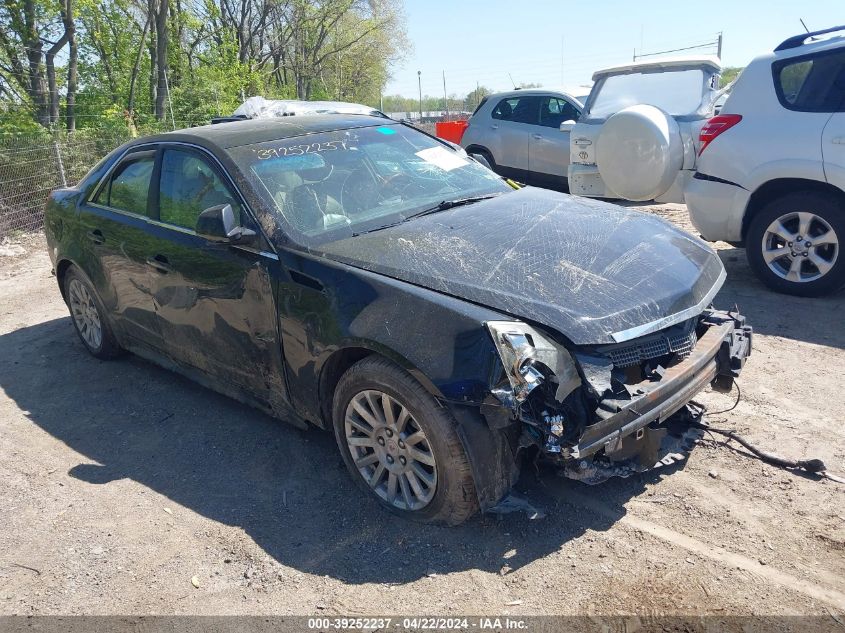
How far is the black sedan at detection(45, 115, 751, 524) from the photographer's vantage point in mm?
2824

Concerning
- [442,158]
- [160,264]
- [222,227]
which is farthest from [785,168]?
[160,264]

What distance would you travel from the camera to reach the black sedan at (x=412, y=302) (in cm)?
282

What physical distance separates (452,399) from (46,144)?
36.7 ft

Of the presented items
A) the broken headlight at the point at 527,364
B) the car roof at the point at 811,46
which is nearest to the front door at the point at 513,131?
the car roof at the point at 811,46

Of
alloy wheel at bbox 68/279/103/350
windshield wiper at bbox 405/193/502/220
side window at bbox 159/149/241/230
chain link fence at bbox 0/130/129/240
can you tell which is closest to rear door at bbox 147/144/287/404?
side window at bbox 159/149/241/230

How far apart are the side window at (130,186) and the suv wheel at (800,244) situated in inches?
A: 190

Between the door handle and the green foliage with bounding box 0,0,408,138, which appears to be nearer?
the door handle

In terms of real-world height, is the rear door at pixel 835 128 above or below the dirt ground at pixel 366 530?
above

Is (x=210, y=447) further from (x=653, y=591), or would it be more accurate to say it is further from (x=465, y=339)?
(x=653, y=591)

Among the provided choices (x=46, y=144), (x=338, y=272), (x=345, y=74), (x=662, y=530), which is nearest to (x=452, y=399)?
(x=338, y=272)

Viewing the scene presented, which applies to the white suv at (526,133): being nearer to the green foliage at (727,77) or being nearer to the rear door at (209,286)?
the green foliage at (727,77)

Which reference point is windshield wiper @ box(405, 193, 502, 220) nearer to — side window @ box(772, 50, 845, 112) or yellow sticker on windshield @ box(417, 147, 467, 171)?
yellow sticker on windshield @ box(417, 147, 467, 171)

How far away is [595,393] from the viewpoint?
2.76 metres

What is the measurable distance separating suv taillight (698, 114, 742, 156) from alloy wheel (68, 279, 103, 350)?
17.3 ft
